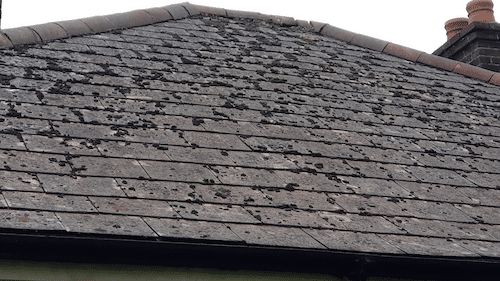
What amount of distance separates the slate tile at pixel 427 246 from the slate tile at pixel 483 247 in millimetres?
51

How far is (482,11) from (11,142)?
7.59m

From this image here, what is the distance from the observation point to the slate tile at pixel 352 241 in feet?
11.0

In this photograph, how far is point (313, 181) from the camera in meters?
4.05

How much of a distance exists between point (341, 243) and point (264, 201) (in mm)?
595

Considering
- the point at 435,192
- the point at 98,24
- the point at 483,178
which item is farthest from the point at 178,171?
the point at 98,24

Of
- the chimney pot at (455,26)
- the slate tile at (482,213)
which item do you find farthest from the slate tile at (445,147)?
the chimney pot at (455,26)

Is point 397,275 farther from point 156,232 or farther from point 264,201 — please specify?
point 156,232

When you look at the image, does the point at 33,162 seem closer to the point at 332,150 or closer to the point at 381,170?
the point at 332,150

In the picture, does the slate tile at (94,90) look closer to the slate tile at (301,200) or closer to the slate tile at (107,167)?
the slate tile at (107,167)

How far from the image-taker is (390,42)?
7.76m

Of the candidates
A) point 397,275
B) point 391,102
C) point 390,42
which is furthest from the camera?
point 390,42

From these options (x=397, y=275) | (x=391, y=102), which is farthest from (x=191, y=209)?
(x=391, y=102)

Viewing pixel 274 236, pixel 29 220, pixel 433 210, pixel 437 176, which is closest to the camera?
pixel 29 220

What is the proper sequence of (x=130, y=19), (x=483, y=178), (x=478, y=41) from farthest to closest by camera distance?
(x=478, y=41), (x=130, y=19), (x=483, y=178)
